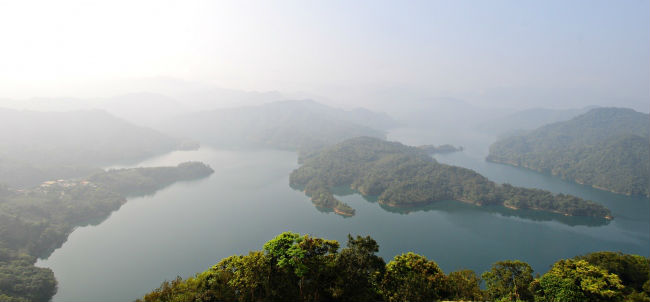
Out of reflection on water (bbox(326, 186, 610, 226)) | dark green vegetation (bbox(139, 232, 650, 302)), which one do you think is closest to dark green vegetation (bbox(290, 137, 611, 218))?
reflection on water (bbox(326, 186, 610, 226))

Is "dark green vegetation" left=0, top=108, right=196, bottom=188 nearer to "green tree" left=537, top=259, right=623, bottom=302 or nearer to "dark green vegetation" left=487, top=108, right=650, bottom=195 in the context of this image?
"green tree" left=537, top=259, right=623, bottom=302

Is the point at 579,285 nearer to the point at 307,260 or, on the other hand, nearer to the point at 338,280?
the point at 338,280

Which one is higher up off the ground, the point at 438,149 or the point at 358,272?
the point at 358,272

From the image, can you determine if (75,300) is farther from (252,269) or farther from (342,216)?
(342,216)

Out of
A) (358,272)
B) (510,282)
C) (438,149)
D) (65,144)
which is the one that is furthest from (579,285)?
(65,144)

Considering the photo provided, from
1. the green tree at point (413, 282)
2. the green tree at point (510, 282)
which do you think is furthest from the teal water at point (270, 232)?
the green tree at point (413, 282)

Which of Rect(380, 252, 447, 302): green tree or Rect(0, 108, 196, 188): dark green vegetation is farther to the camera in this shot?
Rect(0, 108, 196, 188): dark green vegetation
